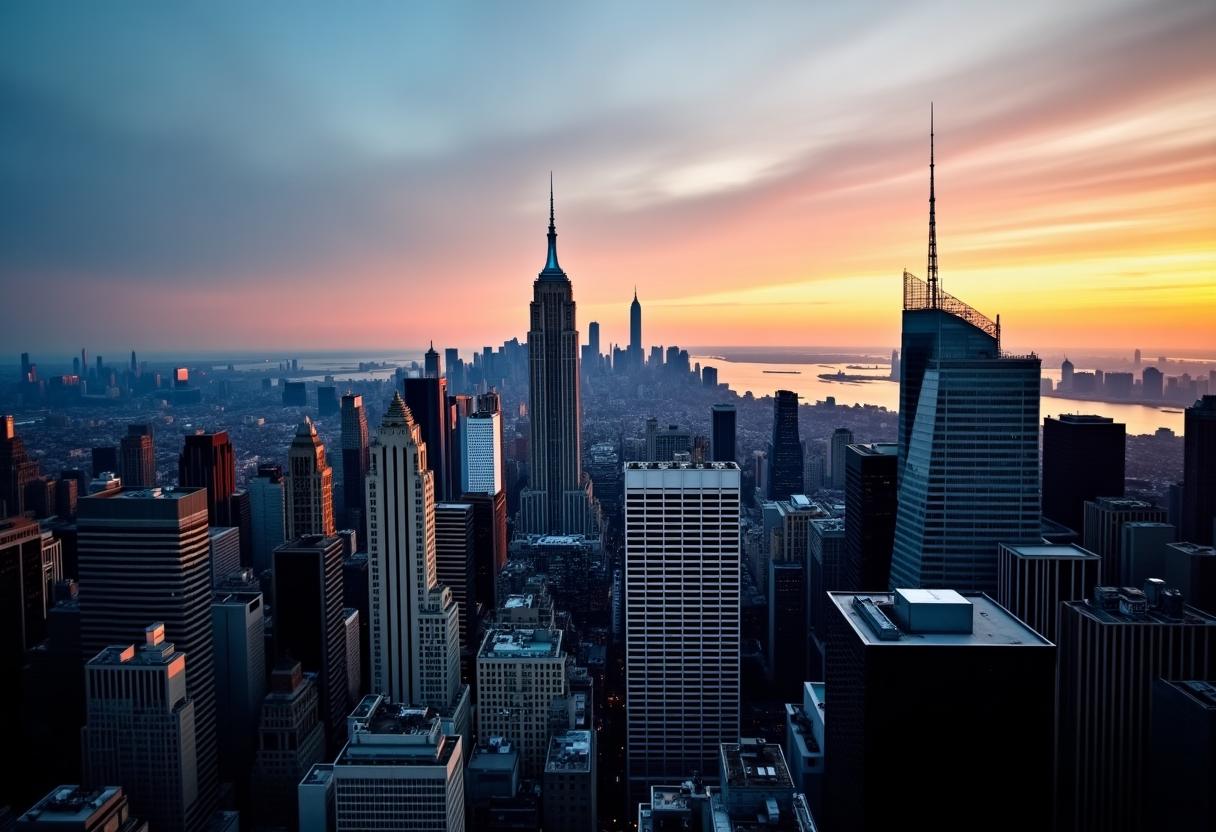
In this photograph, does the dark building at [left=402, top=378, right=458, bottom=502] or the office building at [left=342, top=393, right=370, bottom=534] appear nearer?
the office building at [left=342, top=393, right=370, bottom=534]

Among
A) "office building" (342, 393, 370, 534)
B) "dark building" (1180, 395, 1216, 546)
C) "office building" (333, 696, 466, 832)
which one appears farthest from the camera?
"office building" (342, 393, 370, 534)

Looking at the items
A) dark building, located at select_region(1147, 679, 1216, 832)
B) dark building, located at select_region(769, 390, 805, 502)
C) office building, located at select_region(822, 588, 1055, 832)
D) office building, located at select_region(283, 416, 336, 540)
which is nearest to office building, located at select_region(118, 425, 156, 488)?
office building, located at select_region(283, 416, 336, 540)

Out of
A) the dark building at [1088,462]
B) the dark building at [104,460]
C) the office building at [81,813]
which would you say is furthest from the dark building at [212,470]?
the dark building at [1088,462]

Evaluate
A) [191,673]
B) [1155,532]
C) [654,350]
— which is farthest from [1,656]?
[654,350]

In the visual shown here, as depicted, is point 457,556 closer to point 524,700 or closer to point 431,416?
point 524,700

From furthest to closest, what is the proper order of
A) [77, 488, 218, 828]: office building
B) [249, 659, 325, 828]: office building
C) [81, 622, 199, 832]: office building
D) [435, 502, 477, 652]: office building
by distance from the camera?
1. [435, 502, 477, 652]: office building
2. [77, 488, 218, 828]: office building
3. [249, 659, 325, 828]: office building
4. [81, 622, 199, 832]: office building

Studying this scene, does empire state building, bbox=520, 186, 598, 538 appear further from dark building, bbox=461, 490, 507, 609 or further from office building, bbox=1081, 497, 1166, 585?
office building, bbox=1081, 497, 1166, 585
